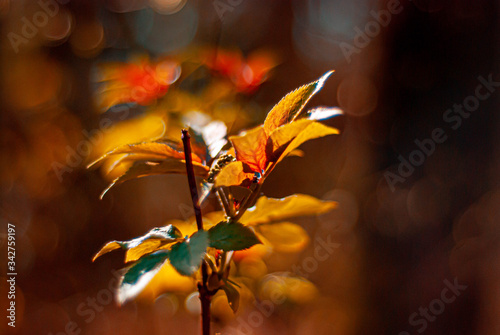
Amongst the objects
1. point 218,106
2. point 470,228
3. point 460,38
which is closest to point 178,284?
point 218,106

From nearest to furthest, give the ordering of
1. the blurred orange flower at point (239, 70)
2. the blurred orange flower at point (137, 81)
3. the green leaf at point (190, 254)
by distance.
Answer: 1. the green leaf at point (190, 254)
2. the blurred orange flower at point (137, 81)
3. the blurred orange flower at point (239, 70)

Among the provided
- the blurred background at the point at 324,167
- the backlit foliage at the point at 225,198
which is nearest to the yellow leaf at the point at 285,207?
the backlit foliage at the point at 225,198

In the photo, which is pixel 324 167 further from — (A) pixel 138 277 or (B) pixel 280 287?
(A) pixel 138 277

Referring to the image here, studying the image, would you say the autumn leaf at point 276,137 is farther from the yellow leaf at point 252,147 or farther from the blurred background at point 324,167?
the blurred background at point 324,167

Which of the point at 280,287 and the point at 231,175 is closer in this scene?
the point at 231,175

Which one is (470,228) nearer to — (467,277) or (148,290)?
(467,277)

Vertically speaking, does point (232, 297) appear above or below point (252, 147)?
below

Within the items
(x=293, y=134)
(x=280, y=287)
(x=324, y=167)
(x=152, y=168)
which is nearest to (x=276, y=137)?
(x=293, y=134)
